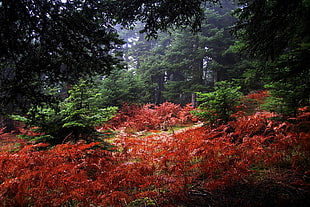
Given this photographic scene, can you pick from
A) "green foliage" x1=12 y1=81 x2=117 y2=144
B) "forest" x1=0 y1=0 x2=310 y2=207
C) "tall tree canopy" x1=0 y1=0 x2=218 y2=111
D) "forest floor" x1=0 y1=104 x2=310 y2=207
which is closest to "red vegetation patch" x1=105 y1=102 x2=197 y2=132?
"green foliage" x1=12 y1=81 x2=117 y2=144

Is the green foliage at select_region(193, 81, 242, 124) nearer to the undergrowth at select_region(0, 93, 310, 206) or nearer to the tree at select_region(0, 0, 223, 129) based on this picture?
the undergrowth at select_region(0, 93, 310, 206)

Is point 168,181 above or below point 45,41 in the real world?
below

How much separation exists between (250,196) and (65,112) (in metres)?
5.54

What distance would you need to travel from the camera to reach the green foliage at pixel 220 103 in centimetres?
601

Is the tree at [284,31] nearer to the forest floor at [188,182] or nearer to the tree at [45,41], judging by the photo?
the forest floor at [188,182]

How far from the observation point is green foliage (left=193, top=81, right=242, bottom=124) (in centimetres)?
601

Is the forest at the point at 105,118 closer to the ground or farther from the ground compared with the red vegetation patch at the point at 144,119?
farther from the ground

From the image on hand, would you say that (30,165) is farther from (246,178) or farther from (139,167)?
(246,178)

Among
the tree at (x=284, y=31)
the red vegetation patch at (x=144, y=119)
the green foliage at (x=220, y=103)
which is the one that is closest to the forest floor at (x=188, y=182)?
the tree at (x=284, y=31)

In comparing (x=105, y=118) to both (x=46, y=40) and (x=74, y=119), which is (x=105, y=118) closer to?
(x=74, y=119)

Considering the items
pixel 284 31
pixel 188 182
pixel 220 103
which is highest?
pixel 284 31

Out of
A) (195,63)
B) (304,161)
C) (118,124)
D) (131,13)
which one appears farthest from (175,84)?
(304,161)

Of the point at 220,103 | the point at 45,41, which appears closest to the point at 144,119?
the point at 220,103

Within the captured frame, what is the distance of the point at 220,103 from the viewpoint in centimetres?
615
